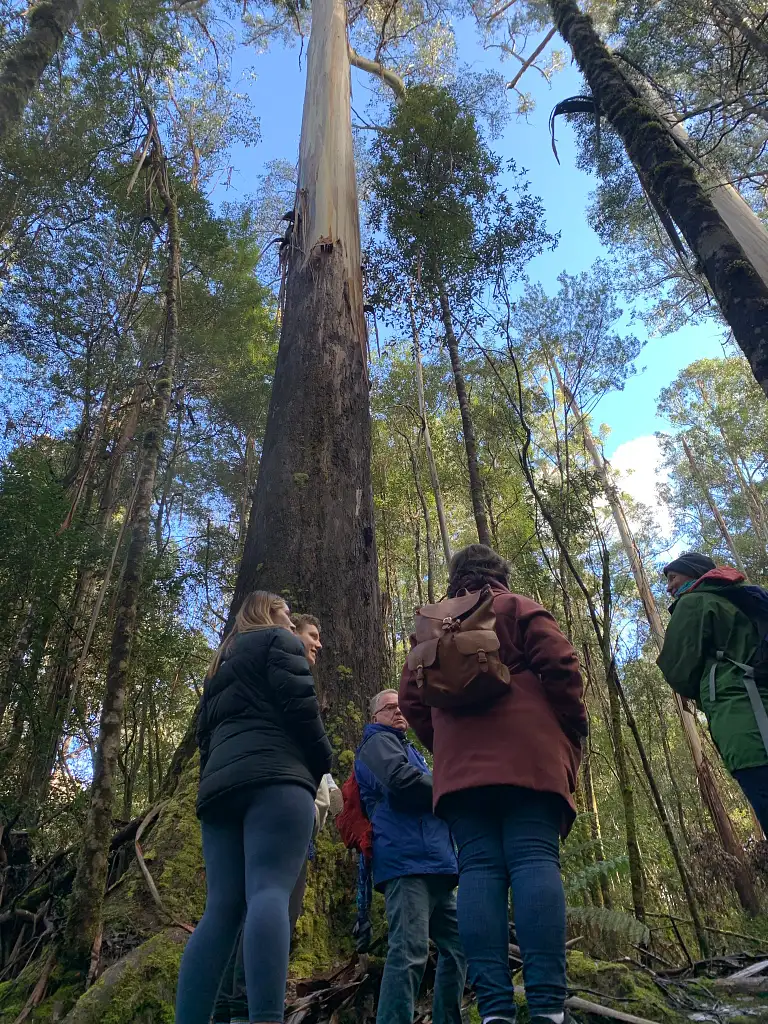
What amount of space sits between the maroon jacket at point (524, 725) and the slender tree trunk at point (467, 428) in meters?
3.89

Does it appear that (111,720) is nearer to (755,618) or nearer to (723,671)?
(723,671)

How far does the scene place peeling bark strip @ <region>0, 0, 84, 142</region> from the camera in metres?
5.57

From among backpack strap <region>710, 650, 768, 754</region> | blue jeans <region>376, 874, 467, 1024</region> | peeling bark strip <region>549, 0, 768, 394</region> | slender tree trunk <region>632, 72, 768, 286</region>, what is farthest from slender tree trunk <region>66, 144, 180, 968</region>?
slender tree trunk <region>632, 72, 768, 286</region>

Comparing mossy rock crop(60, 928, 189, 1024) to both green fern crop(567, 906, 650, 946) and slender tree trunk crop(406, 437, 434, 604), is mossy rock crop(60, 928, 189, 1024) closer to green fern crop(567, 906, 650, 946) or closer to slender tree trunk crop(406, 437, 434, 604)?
green fern crop(567, 906, 650, 946)

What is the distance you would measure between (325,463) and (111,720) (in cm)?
204

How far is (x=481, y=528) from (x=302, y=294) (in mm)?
2948

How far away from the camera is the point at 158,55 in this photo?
8977 millimetres

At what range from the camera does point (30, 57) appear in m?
5.96

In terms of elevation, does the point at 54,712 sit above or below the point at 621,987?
above

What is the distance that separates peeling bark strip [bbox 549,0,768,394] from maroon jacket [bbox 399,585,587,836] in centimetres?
199

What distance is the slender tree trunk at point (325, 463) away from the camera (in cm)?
364

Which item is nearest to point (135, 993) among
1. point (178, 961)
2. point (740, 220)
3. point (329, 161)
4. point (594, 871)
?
point (178, 961)

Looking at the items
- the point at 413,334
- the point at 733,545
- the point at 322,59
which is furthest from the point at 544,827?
the point at 733,545

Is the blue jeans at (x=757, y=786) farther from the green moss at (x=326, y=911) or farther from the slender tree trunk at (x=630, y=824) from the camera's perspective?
the green moss at (x=326, y=911)
